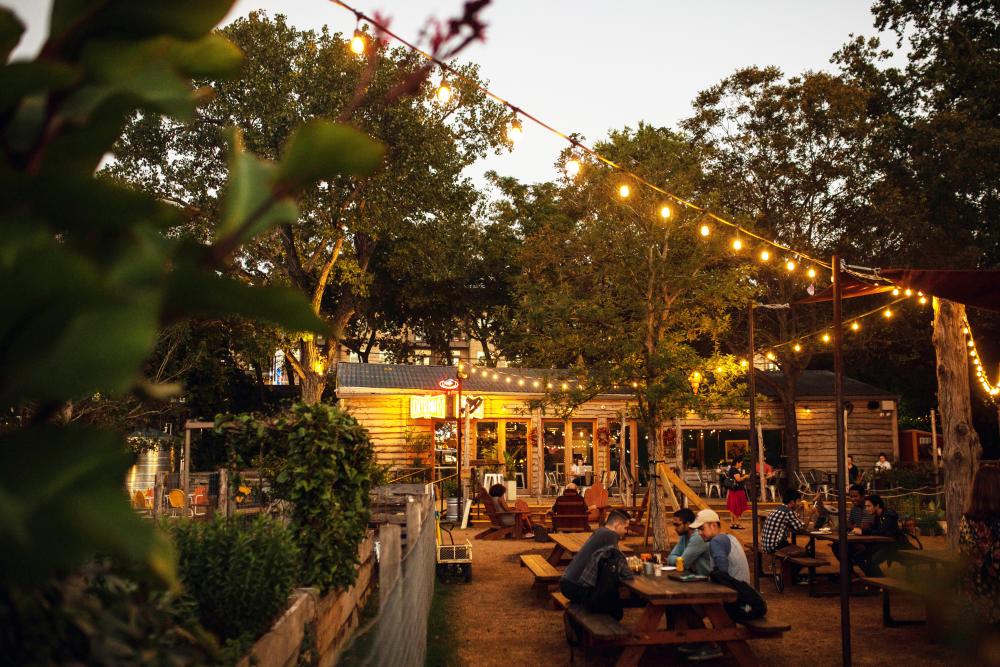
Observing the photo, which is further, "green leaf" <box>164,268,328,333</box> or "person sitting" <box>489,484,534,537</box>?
"person sitting" <box>489,484,534,537</box>

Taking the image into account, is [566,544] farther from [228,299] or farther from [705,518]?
[228,299]

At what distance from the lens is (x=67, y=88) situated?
405 mm

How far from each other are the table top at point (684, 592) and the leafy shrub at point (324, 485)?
2974mm

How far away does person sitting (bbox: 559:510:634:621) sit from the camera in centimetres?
887

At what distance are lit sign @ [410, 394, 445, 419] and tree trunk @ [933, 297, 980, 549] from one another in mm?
14795

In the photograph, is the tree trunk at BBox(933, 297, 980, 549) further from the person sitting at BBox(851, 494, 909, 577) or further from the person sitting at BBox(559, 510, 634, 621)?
the person sitting at BBox(559, 510, 634, 621)

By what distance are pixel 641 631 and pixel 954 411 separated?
5161 mm

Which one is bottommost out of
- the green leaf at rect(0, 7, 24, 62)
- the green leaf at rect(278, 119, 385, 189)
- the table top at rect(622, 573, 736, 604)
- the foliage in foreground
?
the table top at rect(622, 573, 736, 604)

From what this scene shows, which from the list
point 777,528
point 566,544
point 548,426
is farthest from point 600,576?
point 548,426

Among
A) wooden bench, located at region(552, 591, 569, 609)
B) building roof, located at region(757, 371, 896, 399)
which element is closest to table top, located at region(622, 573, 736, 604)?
wooden bench, located at region(552, 591, 569, 609)

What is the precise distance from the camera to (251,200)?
0.36m

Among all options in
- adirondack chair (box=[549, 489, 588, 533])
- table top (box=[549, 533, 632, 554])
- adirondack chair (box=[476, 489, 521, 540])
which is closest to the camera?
table top (box=[549, 533, 632, 554])

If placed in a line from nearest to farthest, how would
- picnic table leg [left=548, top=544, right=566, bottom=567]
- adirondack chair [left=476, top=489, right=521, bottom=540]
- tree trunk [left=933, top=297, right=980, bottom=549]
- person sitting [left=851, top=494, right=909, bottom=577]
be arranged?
1. tree trunk [left=933, top=297, right=980, bottom=549]
2. person sitting [left=851, top=494, right=909, bottom=577]
3. picnic table leg [left=548, top=544, right=566, bottom=567]
4. adirondack chair [left=476, top=489, right=521, bottom=540]

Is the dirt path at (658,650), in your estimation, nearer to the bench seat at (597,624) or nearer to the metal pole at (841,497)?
the bench seat at (597,624)
